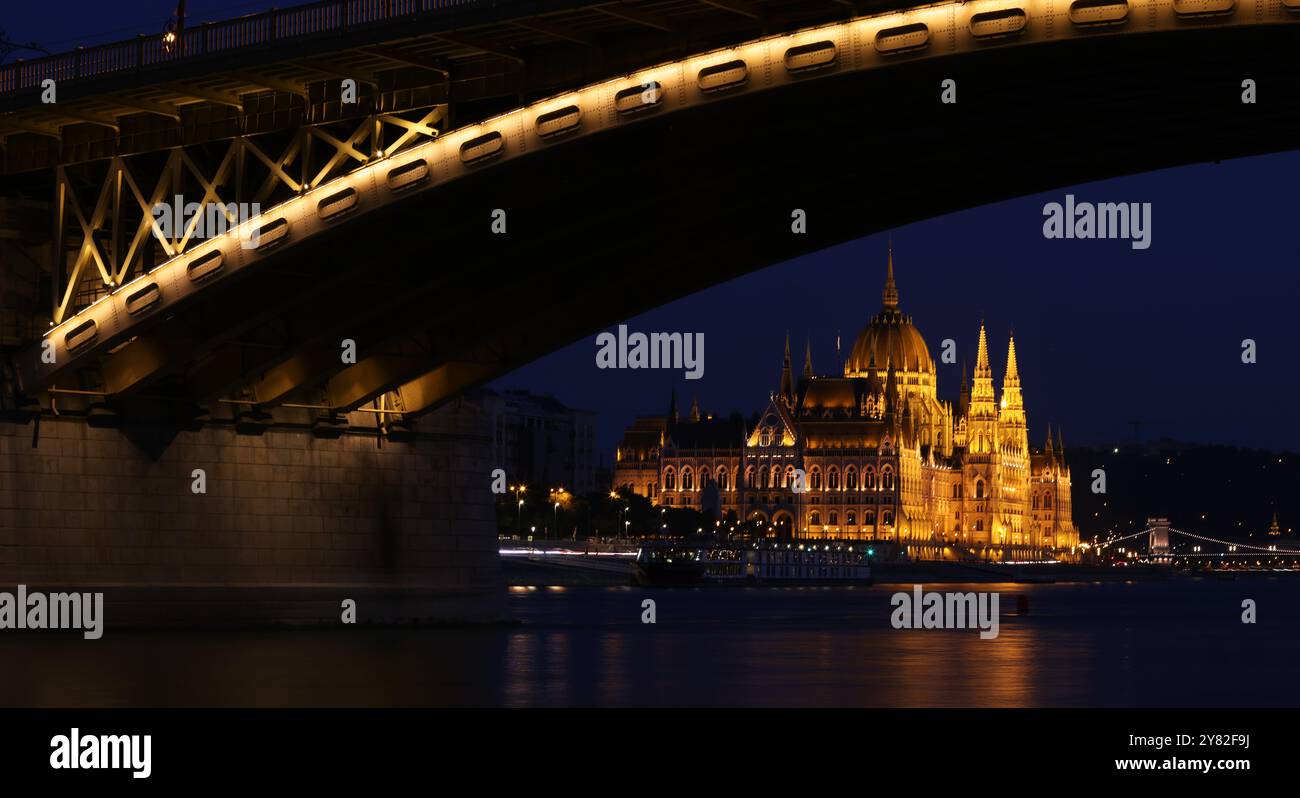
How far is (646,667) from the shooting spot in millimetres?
36312

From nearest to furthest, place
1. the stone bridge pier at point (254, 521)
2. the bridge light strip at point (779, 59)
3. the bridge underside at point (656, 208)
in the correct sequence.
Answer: the bridge light strip at point (779, 59), the bridge underside at point (656, 208), the stone bridge pier at point (254, 521)

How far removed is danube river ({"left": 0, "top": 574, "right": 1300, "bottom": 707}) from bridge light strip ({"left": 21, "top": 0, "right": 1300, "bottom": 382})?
7.03 m

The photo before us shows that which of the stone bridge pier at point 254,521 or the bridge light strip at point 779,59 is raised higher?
the bridge light strip at point 779,59

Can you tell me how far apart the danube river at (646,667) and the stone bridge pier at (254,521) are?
1060 millimetres

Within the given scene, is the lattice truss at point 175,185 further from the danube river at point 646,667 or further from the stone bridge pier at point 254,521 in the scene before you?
the danube river at point 646,667

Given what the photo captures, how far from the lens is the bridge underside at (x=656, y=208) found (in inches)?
1302

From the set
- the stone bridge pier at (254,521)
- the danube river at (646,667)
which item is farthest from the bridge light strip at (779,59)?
the danube river at (646,667)

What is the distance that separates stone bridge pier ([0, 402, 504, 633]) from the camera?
4097 cm

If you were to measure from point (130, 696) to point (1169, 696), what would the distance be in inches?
547

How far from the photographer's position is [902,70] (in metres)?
31.5

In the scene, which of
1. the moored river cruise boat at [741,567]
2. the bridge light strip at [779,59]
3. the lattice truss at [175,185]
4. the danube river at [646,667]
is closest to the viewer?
the danube river at [646,667]

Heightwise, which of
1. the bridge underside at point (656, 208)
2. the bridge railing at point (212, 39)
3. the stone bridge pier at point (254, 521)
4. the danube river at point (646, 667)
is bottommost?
the danube river at point (646, 667)

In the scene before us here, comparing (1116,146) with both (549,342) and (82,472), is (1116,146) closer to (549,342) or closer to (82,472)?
(549,342)
